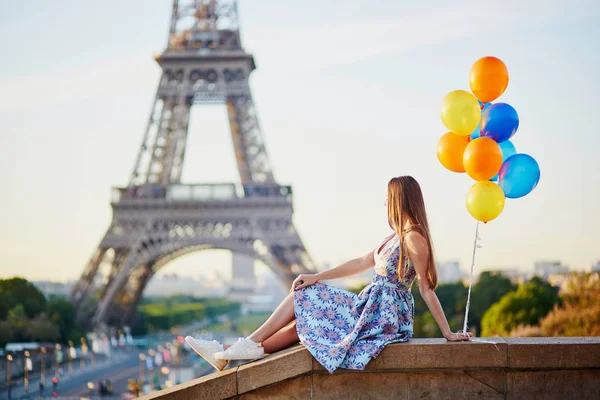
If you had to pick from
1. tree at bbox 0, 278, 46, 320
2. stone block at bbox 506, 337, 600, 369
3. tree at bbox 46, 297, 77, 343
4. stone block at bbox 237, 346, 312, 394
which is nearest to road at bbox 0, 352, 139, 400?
tree at bbox 46, 297, 77, 343

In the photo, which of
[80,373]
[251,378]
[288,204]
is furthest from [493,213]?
[80,373]

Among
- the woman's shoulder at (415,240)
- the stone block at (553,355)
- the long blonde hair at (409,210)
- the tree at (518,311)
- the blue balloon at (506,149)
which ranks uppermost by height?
the blue balloon at (506,149)

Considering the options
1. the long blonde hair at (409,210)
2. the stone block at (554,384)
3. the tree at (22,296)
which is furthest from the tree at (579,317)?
the tree at (22,296)

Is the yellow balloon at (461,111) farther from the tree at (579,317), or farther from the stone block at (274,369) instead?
the tree at (579,317)

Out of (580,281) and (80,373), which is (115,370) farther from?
(580,281)

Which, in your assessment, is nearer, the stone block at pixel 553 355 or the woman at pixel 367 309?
the stone block at pixel 553 355

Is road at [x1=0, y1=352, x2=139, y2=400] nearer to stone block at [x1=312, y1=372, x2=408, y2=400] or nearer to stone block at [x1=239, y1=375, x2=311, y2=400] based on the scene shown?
stone block at [x1=239, y1=375, x2=311, y2=400]

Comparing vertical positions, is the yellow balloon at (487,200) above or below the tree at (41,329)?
above

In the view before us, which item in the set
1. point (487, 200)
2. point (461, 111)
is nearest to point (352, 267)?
point (487, 200)

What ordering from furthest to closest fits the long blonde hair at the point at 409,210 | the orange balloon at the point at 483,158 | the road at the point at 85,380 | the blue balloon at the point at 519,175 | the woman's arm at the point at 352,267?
the road at the point at 85,380
the blue balloon at the point at 519,175
the orange balloon at the point at 483,158
the woman's arm at the point at 352,267
the long blonde hair at the point at 409,210
